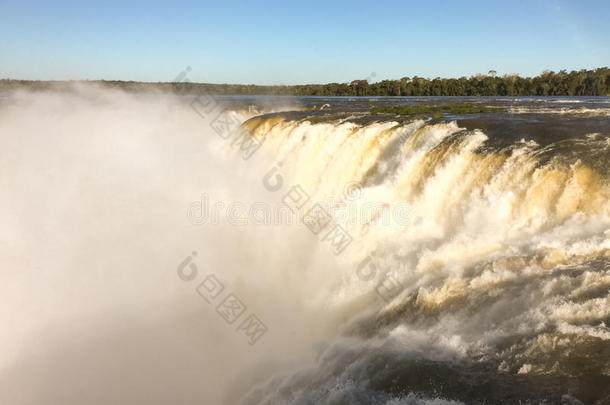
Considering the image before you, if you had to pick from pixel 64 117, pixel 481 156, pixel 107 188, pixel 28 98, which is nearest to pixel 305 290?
pixel 481 156

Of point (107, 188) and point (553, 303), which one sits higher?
point (107, 188)

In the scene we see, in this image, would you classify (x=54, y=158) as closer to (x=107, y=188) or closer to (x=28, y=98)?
(x=107, y=188)

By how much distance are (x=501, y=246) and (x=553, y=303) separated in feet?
6.29

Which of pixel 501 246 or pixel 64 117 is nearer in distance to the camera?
pixel 501 246

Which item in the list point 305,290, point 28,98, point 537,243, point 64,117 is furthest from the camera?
point 28,98

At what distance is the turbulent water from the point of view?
4398mm

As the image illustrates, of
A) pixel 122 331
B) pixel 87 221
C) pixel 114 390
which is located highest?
pixel 87 221

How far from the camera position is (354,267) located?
8438mm

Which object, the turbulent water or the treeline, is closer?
the turbulent water

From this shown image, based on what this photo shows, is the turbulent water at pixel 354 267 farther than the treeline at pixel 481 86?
No

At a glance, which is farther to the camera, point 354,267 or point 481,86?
point 481,86

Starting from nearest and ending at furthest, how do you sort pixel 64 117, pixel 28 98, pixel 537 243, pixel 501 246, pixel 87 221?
pixel 537 243 < pixel 501 246 < pixel 87 221 < pixel 64 117 < pixel 28 98

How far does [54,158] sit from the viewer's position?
15508mm

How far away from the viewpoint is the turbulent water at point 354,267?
4398mm
